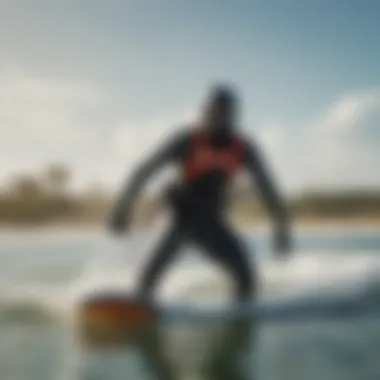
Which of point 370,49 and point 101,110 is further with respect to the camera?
point 370,49

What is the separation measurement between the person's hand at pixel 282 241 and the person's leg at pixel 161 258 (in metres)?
0.19

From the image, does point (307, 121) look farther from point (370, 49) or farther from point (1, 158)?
point (1, 158)

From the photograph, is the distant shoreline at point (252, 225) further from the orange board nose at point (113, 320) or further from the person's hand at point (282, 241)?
the orange board nose at point (113, 320)

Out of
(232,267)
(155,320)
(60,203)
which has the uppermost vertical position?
(60,203)

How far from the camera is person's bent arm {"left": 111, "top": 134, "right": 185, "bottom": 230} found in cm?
143

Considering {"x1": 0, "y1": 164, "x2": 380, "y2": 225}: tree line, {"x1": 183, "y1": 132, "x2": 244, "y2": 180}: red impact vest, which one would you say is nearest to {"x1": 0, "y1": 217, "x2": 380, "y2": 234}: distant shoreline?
{"x1": 0, "y1": 164, "x2": 380, "y2": 225}: tree line

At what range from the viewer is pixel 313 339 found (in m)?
1.46

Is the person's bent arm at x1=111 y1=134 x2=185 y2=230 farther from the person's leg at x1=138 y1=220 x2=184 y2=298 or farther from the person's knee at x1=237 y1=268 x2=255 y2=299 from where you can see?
the person's knee at x1=237 y1=268 x2=255 y2=299

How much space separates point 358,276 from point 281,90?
416 millimetres

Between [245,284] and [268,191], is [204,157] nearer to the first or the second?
[268,191]

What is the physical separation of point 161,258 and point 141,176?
0.54ft

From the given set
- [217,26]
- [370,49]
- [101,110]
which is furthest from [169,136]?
[370,49]

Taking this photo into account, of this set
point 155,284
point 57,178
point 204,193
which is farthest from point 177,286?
point 57,178

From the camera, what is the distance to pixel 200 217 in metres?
1.45
